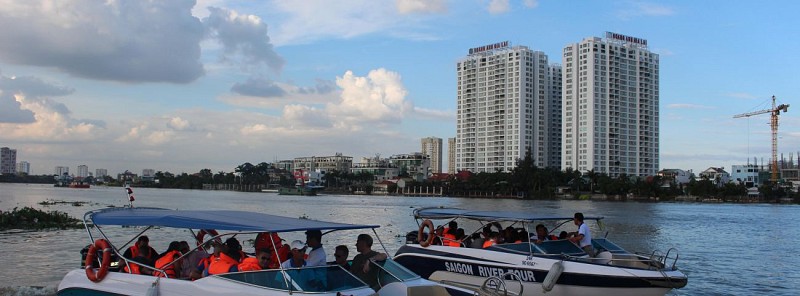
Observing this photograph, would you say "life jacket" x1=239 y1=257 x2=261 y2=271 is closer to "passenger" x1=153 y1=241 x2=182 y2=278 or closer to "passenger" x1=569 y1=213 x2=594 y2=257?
"passenger" x1=153 y1=241 x2=182 y2=278

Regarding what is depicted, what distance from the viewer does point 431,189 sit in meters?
186

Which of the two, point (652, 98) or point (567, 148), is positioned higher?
point (652, 98)

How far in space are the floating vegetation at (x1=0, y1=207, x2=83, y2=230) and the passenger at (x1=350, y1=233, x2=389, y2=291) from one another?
87.9ft

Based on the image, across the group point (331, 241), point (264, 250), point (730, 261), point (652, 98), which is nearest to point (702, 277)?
point (730, 261)

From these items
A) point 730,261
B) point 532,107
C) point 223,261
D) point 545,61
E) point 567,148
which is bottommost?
point 730,261

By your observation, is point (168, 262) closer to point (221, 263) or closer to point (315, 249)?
point (221, 263)

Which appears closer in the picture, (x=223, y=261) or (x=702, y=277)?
(x=223, y=261)

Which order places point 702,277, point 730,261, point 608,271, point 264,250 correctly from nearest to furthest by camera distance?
point 264,250 < point 608,271 < point 702,277 < point 730,261

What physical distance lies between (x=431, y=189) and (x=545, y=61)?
45.8m

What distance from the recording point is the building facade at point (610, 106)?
16138 centimetres

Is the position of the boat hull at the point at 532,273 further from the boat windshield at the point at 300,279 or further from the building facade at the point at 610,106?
the building facade at the point at 610,106

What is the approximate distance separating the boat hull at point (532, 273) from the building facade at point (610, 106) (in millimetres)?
151020

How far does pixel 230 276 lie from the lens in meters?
9.15

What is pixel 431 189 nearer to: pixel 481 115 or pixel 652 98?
pixel 481 115
